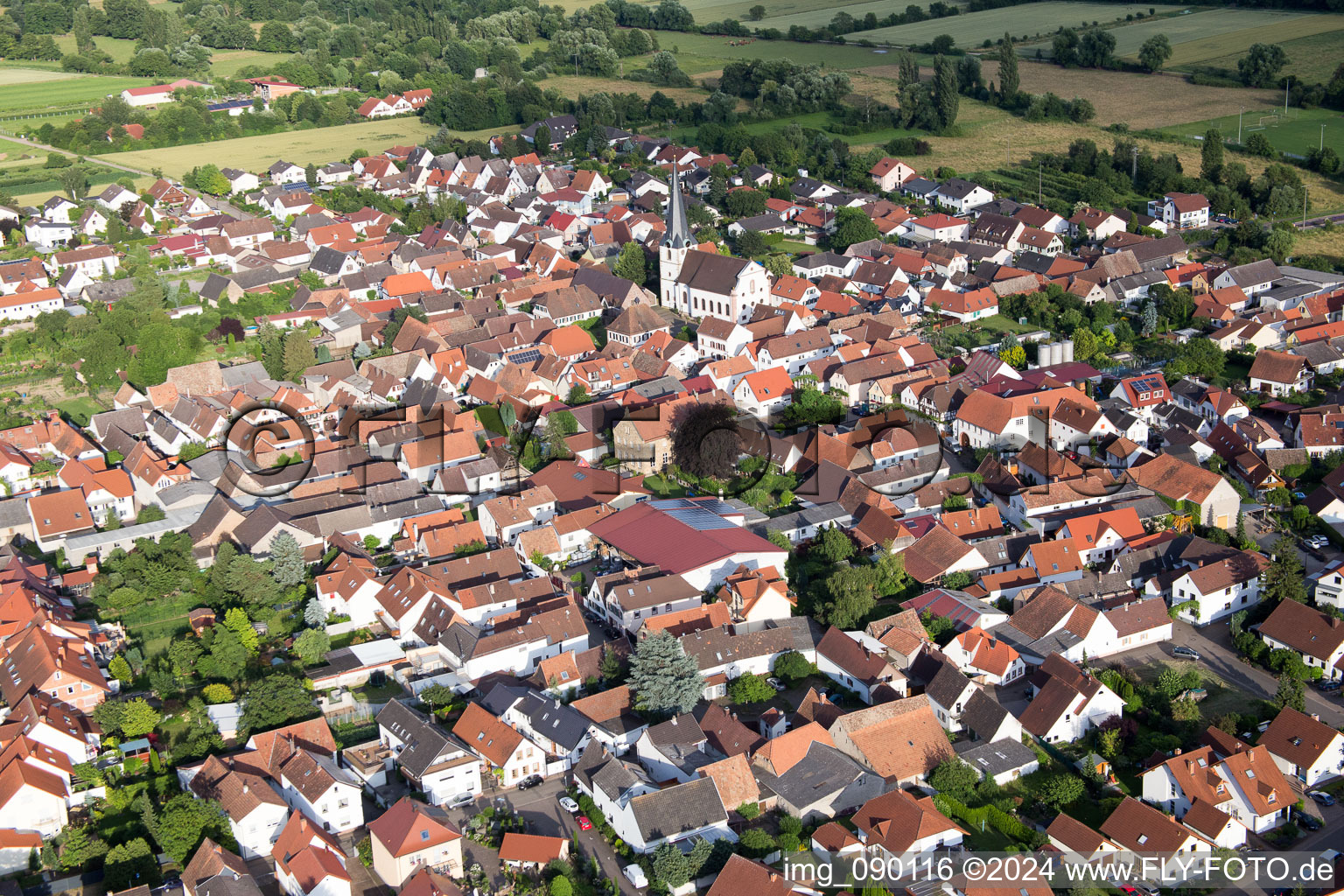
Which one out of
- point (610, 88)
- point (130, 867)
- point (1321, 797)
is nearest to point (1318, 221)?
point (1321, 797)

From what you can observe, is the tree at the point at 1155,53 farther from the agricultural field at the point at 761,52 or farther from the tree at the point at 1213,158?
the tree at the point at 1213,158

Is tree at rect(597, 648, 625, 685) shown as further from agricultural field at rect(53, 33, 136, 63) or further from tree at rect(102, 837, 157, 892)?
agricultural field at rect(53, 33, 136, 63)

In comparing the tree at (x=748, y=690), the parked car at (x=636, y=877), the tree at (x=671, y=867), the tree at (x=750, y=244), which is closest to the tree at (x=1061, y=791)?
the tree at (x=748, y=690)

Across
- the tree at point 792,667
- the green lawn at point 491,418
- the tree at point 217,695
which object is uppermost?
the green lawn at point 491,418

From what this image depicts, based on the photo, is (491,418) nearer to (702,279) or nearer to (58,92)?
(702,279)

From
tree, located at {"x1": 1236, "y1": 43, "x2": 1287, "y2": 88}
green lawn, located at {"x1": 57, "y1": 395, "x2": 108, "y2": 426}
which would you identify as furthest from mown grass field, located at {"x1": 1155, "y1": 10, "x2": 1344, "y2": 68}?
green lawn, located at {"x1": 57, "y1": 395, "x2": 108, "y2": 426}

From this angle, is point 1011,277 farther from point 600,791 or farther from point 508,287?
point 600,791

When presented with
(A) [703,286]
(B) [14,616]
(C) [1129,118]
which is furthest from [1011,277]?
(B) [14,616]

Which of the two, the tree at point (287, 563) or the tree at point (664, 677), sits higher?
the tree at point (287, 563)
